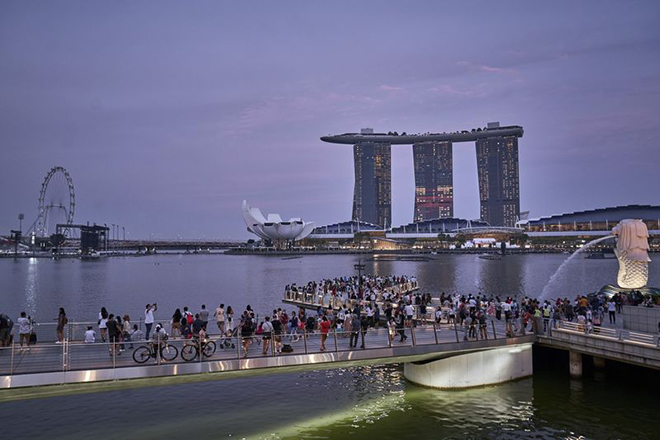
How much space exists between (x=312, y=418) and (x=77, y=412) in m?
7.81

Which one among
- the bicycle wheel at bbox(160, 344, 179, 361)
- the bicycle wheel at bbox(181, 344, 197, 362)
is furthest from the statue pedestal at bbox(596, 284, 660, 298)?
the bicycle wheel at bbox(160, 344, 179, 361)

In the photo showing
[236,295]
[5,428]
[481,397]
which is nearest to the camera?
[5,428]

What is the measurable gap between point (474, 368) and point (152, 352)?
11.5 meters

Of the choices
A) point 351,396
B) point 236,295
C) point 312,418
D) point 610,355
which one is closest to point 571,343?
point 610,355

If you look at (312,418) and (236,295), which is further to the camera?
(236,295)

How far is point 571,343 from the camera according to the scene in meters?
19.9

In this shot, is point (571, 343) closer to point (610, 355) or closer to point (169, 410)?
point (610, 355)

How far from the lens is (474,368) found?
19.6 meters

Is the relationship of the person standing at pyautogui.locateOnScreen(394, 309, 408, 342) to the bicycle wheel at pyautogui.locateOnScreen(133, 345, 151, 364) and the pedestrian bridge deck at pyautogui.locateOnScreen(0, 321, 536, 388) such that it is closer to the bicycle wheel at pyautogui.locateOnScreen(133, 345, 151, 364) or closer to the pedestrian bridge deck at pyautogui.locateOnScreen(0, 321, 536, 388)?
the pedestrian bridge deck at pyautogui.locateOnScreen(0, 321, 536, 388)

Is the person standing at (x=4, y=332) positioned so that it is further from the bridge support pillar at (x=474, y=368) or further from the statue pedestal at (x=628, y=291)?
the statue pedestal at (x=628, y=291)

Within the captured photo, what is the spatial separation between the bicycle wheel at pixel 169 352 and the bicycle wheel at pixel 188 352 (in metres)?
0.19

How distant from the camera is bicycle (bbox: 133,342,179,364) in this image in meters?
14.3

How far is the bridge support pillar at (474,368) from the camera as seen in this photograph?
19422mm

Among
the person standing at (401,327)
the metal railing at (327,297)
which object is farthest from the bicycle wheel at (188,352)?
the metal railing at (327,297)
